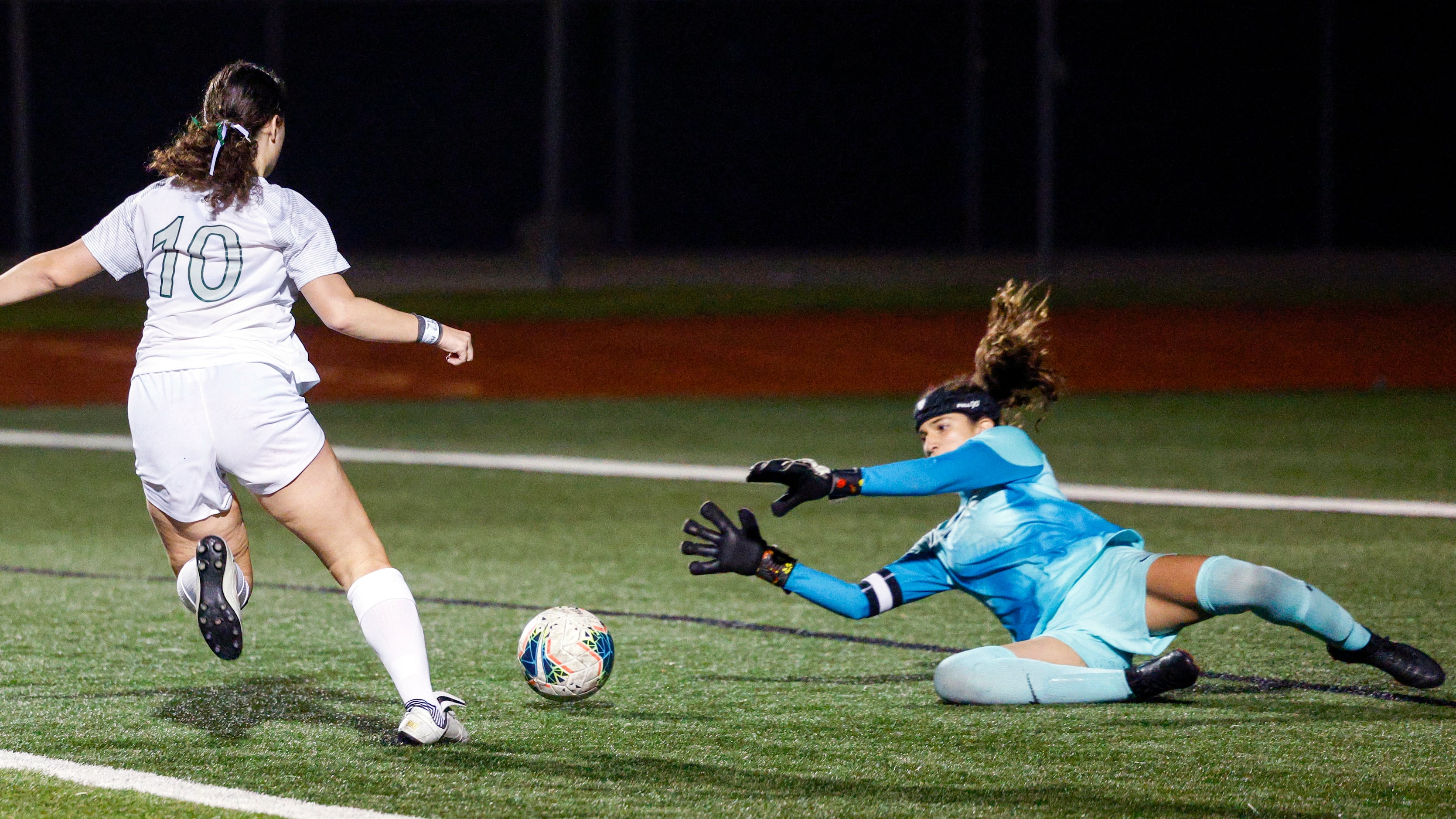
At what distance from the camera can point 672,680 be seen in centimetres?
523

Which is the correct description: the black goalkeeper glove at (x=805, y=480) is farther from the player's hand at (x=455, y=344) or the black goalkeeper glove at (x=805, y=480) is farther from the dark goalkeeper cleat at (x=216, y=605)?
the dark goalkeeper cleat at (x=216, y=605)

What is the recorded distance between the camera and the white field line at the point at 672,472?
29.8 ft

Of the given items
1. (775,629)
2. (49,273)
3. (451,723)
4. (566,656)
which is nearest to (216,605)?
(451,723)

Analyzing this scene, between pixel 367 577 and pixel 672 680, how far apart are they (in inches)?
52.8

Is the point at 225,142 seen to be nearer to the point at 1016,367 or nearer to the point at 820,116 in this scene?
the point at 1016,367

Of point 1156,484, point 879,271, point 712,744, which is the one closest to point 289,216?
point 712,744

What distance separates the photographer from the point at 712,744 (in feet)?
14.4

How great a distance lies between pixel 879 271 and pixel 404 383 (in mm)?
10837

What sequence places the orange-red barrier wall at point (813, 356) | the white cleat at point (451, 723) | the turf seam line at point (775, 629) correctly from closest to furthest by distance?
the white cleat at point (451, 723) < the turf seam line at point (775, 629) < the orange-red barrier wall at point (813, 356)

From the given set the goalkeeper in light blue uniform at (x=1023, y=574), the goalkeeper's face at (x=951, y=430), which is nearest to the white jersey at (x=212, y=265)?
the goalkeeper in light blue uniform at (x=1023, y=574)

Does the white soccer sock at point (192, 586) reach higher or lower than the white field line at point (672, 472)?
higher

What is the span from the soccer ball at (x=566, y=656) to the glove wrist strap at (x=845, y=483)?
786mm

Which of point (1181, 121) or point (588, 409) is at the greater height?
point (1181, 121)

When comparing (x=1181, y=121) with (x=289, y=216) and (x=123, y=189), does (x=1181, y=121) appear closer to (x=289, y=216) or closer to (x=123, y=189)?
(x=123, y=189)
